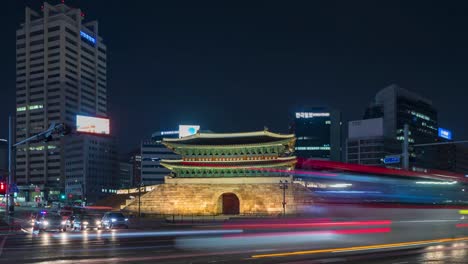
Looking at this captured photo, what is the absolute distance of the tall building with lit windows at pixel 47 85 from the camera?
445 ft

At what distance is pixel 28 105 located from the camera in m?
138

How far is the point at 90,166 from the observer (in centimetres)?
13162

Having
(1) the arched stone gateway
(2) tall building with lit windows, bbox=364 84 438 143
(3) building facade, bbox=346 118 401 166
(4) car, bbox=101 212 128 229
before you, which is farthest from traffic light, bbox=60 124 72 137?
(2) tall building with lit windows, bbox=364 84 438 143

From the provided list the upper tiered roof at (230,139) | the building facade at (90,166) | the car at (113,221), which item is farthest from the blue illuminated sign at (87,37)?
the car at (113,221)

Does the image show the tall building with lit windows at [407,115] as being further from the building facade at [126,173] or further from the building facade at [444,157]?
the building facade at [126,173]

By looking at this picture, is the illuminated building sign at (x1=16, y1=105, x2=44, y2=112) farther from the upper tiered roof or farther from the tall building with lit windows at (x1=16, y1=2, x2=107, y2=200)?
the upper tiered roof

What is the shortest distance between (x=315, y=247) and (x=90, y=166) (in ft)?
387

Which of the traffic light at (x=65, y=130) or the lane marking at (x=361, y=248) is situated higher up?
the traffic light at (x=65, y=130)

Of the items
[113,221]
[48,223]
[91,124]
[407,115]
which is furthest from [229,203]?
[407,115]

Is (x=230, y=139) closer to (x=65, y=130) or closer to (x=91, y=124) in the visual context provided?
(x=91, y=124)

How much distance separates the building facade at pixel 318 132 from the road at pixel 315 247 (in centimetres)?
15063

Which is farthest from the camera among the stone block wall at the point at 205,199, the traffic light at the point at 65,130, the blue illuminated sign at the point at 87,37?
the blue illuminated sign at the point at 87,37

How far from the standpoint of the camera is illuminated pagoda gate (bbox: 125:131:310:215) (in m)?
64.1

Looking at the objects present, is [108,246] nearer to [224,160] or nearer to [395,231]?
[395,231]
